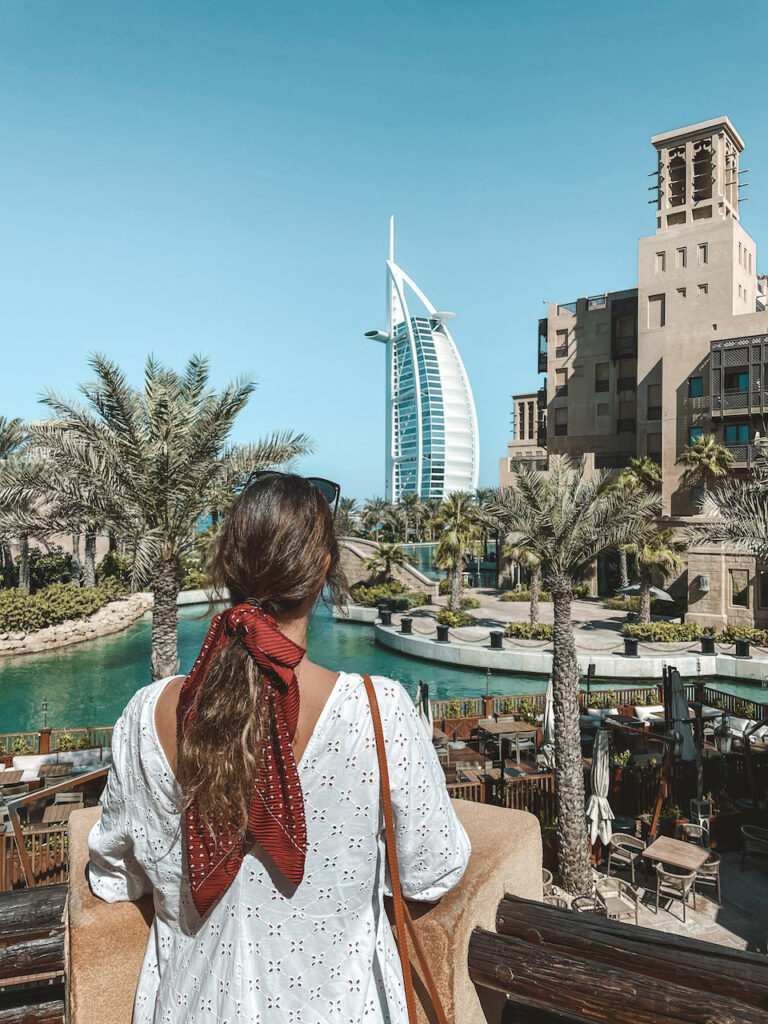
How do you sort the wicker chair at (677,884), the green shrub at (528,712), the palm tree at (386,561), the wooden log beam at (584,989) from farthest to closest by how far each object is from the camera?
the palm tree at (386,561) < the green shrub at (528,712) < the wicker chair at (677,884) < the wooden log beam at (584,989)

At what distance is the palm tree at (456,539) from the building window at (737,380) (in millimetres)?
14733

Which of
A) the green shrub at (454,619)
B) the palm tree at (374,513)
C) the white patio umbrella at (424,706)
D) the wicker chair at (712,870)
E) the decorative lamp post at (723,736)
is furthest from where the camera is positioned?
the palm tree at (374,513)

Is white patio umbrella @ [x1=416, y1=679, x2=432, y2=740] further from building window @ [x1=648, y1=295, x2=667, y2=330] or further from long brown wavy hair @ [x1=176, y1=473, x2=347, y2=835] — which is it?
building window @ [x1=648, y1=295, x2=667, y2=330]

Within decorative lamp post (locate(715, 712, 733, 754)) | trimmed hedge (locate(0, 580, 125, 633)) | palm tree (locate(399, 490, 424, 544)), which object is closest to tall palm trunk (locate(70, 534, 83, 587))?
trimmed hedge (locate(0, 580, 125, 633))

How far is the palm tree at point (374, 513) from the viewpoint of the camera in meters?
69.4

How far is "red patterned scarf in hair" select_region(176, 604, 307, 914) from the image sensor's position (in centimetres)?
128

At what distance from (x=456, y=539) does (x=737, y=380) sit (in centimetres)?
1667

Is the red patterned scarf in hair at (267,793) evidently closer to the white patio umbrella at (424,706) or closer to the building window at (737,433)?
the white patio umbrella at (424,706)

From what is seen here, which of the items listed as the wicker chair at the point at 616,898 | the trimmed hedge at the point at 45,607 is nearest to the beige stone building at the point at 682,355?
the wicker chair at the point at 616,898

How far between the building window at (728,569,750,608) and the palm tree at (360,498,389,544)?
4230cm

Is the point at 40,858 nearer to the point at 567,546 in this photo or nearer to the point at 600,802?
the point at 600,802

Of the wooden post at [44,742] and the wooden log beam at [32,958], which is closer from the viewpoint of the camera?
the wooden log beam at [32,958]

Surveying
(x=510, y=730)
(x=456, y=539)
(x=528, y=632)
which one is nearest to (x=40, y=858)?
(x=510, y=730)

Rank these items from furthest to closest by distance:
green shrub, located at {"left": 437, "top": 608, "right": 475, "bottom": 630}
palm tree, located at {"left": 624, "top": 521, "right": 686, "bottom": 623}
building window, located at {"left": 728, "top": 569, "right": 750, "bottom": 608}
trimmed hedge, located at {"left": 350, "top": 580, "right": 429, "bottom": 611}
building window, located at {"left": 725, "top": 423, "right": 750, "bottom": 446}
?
trimmed hedge, located at {"left": 350, "top": 580, "right": 429, "bottom": 611}
building window, located at {"left": 725, "top": 423, "right": 750, "bottom": 446}
green shrub, located at {"left": 437, "top": 608, "right": 475, "bottom": 630}
building window, located at {"left": 728, "top": 569, "right": 750, "bottom": 608}
palm tree, located at {"left": 624, "top": 521, "right": 686, "bottom": 623}
